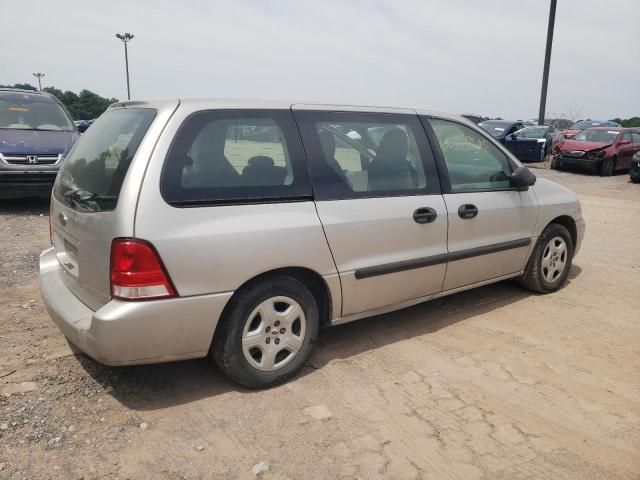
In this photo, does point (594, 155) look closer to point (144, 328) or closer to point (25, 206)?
point (25, 206)

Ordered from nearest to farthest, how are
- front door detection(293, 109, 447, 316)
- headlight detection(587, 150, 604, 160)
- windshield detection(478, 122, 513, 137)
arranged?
front door detection(293, 109, 447, 316) < headlight detection(587, 150, 604, 160) < windshield detection(478, 122, 513, 137)

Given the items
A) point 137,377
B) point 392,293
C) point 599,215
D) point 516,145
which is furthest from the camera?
point 516,145

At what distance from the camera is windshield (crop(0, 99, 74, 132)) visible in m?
8.81

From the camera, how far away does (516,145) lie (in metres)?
18.5

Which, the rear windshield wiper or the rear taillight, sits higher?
the rear windshield wiper

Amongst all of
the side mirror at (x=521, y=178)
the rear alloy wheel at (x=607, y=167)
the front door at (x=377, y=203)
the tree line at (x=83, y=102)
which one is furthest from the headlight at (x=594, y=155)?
the tree line at (x=83, y=102)

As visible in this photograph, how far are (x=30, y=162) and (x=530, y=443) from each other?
7.84 metres

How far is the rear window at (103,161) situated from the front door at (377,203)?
101 cm

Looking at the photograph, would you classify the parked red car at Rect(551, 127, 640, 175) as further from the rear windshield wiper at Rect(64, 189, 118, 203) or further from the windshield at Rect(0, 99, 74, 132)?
the rear windshield wiper at Rect(64, 189, 118, 203)

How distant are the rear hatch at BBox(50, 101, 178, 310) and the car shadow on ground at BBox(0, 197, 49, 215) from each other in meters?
5.45

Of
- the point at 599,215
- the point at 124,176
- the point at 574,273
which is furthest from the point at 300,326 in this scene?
the point at 599,215

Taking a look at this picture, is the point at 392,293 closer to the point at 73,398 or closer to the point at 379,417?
the point at 379,417

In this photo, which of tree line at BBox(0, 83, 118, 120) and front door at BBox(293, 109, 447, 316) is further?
tree line at BBox(0, 83, 118, 120)

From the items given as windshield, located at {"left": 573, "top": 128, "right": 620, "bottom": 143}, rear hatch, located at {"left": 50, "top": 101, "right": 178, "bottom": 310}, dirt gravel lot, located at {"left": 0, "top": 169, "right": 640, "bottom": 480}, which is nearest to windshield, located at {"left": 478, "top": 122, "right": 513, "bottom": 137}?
windshield, located at {"left": 573, "top": 128, "right": 620, "bottom": 143}
